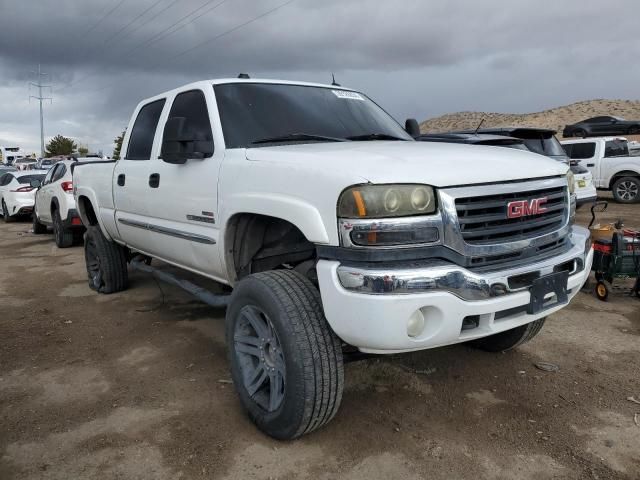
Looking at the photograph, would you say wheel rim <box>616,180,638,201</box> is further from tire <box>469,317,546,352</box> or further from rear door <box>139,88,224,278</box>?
rear door <box>139,88,224,278</box>

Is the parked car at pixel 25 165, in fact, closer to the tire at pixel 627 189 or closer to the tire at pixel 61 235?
the tire at pixel 61 235

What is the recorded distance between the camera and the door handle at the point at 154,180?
400 cm

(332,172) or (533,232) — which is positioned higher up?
(332,172)

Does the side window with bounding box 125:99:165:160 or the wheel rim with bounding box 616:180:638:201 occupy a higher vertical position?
the side window with bounding box 125:99:165:160

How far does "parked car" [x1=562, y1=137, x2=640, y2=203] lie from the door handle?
44.1ft

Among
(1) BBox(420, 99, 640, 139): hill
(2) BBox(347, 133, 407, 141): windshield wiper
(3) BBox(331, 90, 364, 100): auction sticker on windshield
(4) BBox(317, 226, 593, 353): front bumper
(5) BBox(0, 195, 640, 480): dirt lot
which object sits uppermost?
(1) BBox(420, 99, 640, 139): hill

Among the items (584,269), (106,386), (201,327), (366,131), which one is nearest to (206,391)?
(106,386)

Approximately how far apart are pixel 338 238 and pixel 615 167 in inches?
568

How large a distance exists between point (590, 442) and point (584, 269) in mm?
926

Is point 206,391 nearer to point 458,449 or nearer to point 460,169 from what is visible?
point 458,449

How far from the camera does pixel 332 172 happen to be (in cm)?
245

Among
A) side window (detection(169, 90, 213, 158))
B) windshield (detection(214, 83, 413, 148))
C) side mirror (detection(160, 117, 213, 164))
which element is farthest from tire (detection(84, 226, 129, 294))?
windshield (detection(214, 83, 413, 148))

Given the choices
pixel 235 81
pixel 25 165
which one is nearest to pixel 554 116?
pixel 25 165

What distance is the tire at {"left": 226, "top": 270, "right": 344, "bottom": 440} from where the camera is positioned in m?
2.52
